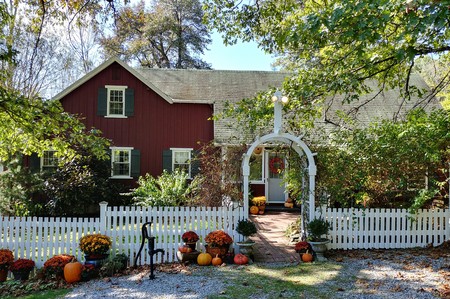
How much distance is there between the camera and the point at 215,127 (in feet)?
49.8

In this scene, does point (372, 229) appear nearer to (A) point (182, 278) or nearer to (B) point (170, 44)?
(A) point (182, 278)

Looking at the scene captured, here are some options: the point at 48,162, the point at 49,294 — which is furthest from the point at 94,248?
the point at 48,162

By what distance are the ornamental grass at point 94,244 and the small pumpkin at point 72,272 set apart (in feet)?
1.07

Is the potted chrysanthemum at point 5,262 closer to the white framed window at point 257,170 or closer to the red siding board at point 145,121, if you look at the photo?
the red siding board at point 145,121

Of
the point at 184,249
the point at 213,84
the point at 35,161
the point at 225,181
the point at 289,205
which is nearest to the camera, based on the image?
the point at 184,249

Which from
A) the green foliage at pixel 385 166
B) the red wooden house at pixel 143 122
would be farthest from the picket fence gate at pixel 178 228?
the red wooden house at pixel 143 122

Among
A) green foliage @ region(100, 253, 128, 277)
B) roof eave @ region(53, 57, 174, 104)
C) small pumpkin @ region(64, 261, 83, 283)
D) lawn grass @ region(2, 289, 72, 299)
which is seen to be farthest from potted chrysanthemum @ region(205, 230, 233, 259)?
roof eave @ region(53, 57, 174, 104)

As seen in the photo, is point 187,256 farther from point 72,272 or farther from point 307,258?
point 307,258

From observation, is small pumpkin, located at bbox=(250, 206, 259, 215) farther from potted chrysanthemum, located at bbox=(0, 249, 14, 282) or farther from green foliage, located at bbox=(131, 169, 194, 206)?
potted chrysanthemum, located at bbox=(0, 249, 14, 282)

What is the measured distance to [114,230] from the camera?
713cm

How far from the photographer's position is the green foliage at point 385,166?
8.02 meters

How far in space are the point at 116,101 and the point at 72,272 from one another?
32.3 ft

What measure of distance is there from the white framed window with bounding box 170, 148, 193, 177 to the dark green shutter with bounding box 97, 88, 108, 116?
3.12 meters

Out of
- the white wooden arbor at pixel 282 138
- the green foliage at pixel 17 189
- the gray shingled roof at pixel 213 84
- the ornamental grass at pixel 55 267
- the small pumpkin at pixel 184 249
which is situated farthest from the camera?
the gray shingled roof at pixel 213 84
